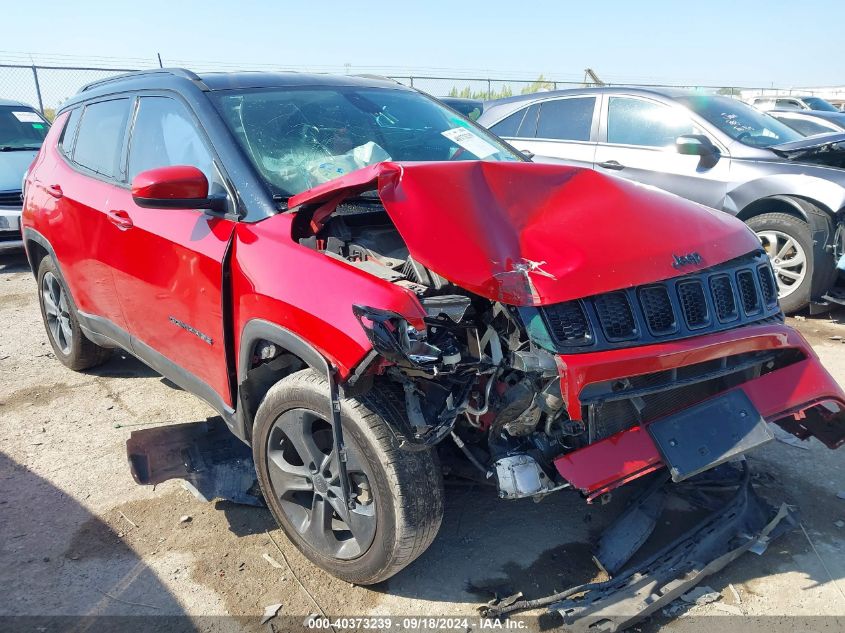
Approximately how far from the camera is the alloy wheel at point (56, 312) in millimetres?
4720

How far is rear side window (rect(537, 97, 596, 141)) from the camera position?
6.80m

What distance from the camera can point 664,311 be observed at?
2.34 meters

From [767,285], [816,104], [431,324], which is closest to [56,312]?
[431,324]

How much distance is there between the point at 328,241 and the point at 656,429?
53.4 inches

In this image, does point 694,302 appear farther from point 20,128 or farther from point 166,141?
point 20,128

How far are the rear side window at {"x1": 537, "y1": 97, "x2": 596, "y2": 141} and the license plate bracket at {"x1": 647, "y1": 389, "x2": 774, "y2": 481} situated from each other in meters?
4.88

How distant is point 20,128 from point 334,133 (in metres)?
8.38

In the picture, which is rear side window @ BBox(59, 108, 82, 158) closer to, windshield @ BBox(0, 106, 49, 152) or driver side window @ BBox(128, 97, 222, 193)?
driver side window @ BBox(128, 97, 222, 193)

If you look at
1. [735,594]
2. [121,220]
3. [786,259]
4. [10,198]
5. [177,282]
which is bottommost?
[10,198]

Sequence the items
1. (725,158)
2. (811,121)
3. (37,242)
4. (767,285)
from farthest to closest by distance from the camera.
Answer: (811,121), (725,158), (37,242), (767,285)

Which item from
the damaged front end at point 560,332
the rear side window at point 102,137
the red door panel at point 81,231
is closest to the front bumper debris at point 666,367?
the damaged front end at point 560,332

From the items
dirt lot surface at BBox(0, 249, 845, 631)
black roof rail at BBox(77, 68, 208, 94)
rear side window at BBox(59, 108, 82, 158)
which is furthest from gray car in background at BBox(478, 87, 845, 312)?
rear side window at BBox(59, 108, 82, 158)

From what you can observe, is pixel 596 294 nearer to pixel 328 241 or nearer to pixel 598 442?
pixel 598 442

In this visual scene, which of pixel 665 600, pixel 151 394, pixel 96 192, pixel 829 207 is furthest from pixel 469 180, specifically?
pixel 829 207
